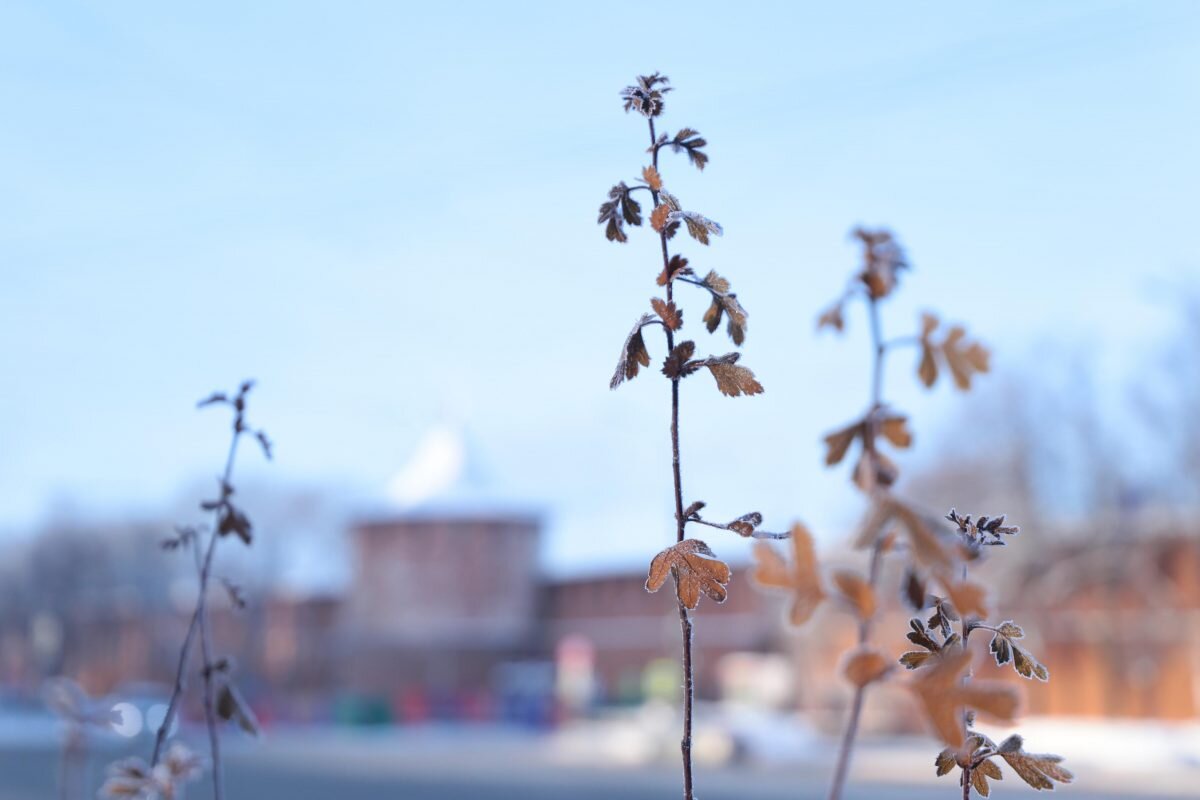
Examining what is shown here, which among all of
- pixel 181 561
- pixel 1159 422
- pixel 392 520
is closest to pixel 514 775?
pixel 1159 422

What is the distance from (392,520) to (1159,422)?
19761 mm

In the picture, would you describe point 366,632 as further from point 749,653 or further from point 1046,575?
point 1046,575

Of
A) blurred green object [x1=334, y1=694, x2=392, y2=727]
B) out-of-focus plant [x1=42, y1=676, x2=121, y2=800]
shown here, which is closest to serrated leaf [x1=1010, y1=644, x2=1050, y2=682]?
out-of-focus plant [x1=42, y1=676, x2=121, y2=800]

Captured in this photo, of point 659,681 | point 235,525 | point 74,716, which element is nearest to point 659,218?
point 235,525

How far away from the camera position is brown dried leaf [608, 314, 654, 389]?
52.2 inches

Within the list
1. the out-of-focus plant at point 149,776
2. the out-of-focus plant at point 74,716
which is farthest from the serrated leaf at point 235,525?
the out-of-focus plant at point 74,716

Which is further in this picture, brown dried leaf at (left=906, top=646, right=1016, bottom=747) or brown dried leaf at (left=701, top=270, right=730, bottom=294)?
brown dried leaf at (left=701, top=270, right=730, bottom=294)

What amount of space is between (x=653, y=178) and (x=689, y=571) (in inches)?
15.7

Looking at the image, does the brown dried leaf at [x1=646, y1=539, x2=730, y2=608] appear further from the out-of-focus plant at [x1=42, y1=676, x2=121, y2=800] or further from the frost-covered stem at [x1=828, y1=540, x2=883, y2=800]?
the out-of-focus plant at [x1=42, y1=676, x2=121, y2=800]

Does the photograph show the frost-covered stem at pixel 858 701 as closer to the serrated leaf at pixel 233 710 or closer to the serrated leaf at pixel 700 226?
the serrated leaf at pixel 700 226

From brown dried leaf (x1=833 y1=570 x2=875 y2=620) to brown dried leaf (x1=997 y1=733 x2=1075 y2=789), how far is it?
0.38 metres

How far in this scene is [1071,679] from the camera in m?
28.8

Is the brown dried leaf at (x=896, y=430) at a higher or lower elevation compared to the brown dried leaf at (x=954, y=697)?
higher

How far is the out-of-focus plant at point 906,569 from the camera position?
89 centimetres
